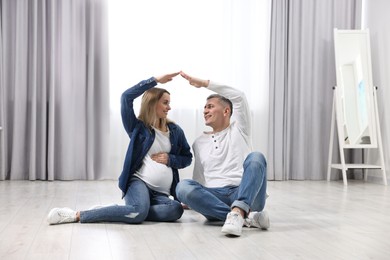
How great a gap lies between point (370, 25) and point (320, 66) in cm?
68

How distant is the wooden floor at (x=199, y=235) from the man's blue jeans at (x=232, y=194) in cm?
10

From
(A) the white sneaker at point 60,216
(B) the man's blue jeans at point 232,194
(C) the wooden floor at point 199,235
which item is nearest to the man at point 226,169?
(B) the man's blue jeans at point 232,194

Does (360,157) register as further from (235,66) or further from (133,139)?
(133,139)

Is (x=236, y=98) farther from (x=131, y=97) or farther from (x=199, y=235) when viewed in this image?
(x=199, y=235)

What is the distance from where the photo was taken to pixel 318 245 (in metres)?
2.19

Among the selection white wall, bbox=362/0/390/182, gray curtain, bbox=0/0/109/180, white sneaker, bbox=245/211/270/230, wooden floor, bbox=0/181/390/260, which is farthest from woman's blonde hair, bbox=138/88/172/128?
white wall, bbox=362/0/390/182

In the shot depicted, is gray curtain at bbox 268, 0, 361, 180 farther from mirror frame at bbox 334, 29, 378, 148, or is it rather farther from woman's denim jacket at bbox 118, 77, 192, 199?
woman's denim jacket at bbox 118, 77, 192, 199

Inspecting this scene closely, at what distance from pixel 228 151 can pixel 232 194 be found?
0.22 meters

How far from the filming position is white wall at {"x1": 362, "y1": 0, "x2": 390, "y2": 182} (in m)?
5.45

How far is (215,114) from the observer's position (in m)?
2.78

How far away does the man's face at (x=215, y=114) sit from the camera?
9.11ft

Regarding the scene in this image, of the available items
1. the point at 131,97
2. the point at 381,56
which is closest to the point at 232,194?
the point at 131,97

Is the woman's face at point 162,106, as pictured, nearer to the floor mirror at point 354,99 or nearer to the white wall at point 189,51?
the white wall at point 189,51

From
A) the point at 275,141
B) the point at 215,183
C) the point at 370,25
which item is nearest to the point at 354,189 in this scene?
the point at 275,141
